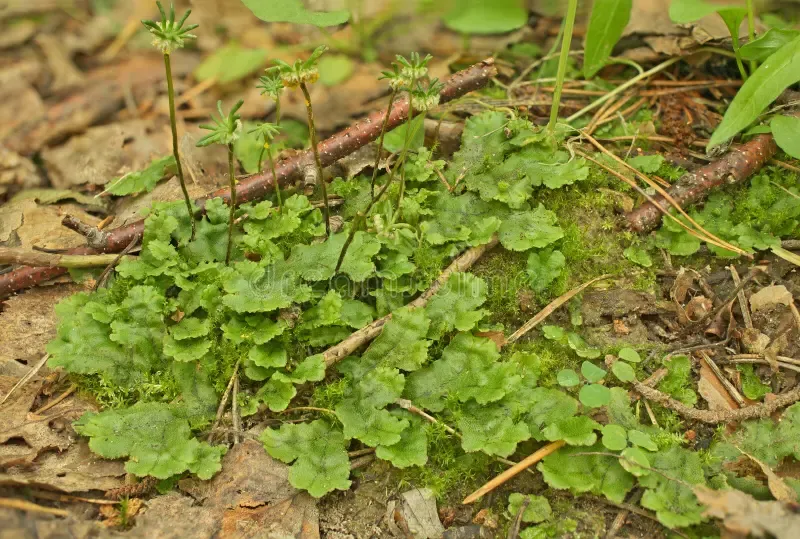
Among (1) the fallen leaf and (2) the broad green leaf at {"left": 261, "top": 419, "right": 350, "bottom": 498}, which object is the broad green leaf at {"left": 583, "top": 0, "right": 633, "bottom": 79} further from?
(2) the broad green leaf at {"left": 261, "top": 419, "right": 350, "bottom": 498}

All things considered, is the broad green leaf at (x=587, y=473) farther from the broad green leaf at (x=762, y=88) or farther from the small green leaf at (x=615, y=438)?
the broad green leaf at (x=762, y=88)

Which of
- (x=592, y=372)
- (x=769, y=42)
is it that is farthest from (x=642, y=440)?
(x=769, y=42)

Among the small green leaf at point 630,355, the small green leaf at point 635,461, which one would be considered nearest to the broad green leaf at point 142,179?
the small green leaf at point 630,355

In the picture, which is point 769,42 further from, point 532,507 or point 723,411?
point 532,507

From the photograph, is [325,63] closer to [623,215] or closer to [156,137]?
[156,137]

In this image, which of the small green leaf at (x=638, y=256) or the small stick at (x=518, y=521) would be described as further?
the small green leaf at (x=638, y=256)

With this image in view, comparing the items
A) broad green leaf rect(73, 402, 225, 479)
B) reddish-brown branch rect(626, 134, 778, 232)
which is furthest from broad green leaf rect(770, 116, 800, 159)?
broad green leaf rect(73, 402, 225, 479)
